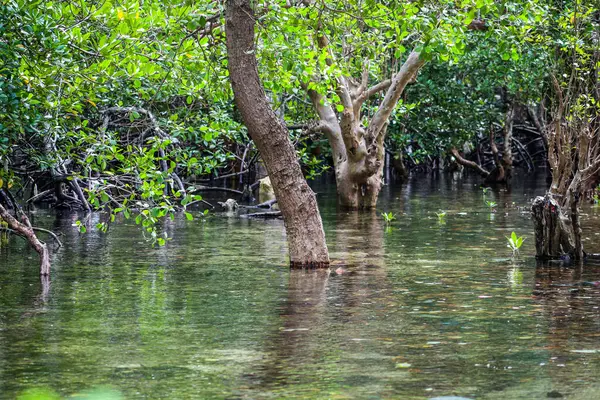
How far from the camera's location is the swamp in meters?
7.34

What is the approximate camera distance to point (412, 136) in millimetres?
33000

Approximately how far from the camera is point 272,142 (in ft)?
39.6

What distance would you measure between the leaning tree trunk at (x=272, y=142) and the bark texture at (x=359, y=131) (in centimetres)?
926

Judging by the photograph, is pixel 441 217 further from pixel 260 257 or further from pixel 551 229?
pixel 551 229

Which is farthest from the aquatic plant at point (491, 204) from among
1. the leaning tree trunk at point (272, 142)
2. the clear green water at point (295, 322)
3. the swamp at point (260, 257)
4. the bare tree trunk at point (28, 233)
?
the bare tree trunk at point (28, 233)

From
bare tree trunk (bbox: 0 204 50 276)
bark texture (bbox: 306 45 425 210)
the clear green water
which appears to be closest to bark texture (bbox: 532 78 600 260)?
the clear green water

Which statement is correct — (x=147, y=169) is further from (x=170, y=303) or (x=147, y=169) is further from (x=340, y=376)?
(x=340, y=376)

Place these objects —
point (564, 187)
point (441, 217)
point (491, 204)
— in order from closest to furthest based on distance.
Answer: point (564, 187) < point (441, 217) < point (491, 204)

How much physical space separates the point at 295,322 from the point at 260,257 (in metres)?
5.32

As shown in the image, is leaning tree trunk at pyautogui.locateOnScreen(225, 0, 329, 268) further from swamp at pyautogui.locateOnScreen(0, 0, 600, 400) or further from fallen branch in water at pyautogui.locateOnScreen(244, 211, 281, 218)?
fallen branch in water at pyautogui.locateOnScreen(244, 211, 281, 218)

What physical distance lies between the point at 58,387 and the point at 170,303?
3.63m

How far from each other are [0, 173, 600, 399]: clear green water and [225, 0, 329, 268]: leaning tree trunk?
1.29 feet

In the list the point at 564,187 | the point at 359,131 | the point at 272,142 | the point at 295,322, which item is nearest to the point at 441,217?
the point at 359,131

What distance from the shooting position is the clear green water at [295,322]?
6980 mm
